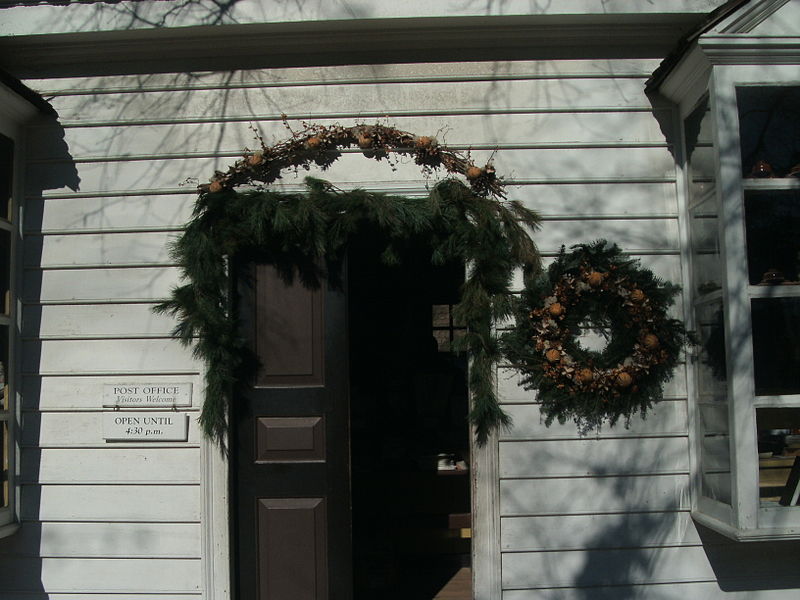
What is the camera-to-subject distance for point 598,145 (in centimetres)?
431

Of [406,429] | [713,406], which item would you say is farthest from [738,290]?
[406,429]

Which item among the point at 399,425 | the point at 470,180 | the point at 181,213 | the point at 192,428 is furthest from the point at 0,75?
the point at 399,425

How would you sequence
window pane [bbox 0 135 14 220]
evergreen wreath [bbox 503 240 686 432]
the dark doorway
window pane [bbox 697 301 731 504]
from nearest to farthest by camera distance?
window pane [bbox 697 301 731 504] → evergreen wreath [bbox 503 240 686 432] → window pane [bbox 0 135 14 220] → the dark doorway

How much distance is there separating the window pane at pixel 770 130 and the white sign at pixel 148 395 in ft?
10.8

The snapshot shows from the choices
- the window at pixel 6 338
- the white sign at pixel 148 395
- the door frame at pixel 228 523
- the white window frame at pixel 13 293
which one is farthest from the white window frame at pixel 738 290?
the window at pixel 6 338

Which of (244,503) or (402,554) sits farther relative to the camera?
(402,554)

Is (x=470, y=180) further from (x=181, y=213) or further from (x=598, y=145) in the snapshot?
(x=181, y=213)

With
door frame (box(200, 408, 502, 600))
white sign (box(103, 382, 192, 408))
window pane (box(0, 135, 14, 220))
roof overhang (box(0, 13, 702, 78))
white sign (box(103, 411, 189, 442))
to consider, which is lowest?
door frame (box(200, 408, 502, 600))

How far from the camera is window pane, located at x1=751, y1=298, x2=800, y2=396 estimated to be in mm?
3807

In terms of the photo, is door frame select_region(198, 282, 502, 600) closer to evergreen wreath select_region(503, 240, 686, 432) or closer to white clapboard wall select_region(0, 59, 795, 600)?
white clapboard wall select_region(0, 59, 795, 600)

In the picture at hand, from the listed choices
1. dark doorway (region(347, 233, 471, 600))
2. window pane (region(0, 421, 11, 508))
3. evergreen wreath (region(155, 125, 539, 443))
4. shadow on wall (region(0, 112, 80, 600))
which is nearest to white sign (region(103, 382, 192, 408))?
evergreen wreath (region(155, 125, 539, 443))

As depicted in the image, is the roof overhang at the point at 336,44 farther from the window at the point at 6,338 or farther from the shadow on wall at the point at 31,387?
the window at the point at 6,338

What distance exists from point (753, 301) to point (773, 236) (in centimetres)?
38

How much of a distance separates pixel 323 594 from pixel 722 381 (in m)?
2.50
